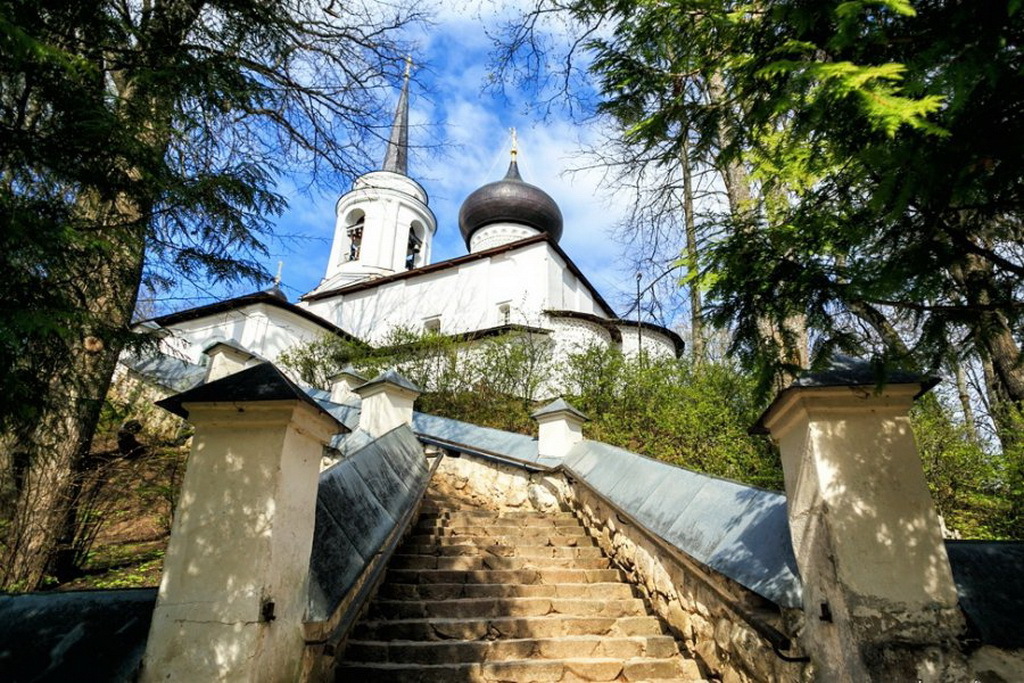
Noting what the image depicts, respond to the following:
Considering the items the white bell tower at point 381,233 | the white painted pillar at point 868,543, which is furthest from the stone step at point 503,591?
the white bell tower at point 381,233

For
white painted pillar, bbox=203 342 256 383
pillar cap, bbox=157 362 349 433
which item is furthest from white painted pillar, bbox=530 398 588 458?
pillar cap, bbox=157 362 349 433

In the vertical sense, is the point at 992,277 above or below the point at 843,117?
below

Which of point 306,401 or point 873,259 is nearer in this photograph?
point 873,259

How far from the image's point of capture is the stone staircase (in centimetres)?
350

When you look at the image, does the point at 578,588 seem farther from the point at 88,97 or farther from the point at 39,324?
the point at 88,97

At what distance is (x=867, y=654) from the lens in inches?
89.7

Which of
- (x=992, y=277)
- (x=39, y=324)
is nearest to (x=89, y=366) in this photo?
(x=39, y=324)

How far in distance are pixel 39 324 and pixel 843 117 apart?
3437mm

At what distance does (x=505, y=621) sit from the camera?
4043 mm

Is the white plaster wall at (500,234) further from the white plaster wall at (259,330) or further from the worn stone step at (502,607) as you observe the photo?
the worn stone step at (502,607)

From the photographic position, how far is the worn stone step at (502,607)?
4.19 metres

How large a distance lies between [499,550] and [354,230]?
2654cm

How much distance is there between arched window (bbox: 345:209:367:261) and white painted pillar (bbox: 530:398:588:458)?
23126 mm

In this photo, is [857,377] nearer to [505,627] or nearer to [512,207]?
[505,627]
